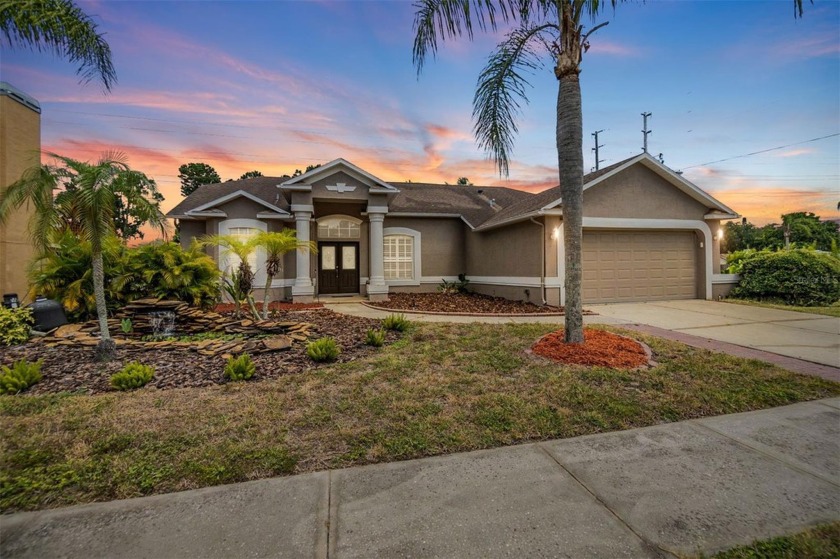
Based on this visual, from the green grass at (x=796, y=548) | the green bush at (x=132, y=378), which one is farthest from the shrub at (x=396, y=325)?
the green grass at (x=796, y=548)

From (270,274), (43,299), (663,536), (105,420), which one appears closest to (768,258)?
(663,536)

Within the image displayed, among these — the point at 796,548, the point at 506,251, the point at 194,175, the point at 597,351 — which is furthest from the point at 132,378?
the point at 194,175

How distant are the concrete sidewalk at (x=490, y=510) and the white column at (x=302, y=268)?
10490mm

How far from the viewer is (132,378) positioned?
4434 mm

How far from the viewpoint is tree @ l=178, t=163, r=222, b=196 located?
105 feet

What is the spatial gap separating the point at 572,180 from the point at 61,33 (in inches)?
353

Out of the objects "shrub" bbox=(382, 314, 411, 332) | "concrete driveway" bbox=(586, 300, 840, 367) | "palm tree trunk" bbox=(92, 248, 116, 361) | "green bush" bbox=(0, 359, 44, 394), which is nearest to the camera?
"green bush" bbox=(0, 359, 44, 394)

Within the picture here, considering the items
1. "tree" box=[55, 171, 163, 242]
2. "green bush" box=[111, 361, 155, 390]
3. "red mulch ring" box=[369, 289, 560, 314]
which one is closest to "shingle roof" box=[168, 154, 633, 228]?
"red mulch ring" box=[369, 289, 560, 314]

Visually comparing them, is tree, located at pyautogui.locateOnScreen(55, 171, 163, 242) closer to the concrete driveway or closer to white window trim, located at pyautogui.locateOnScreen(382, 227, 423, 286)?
white window trim, located at pyautogui.locateOnScreen(382, 227, 423, 286)

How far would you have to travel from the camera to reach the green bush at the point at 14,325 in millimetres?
6168

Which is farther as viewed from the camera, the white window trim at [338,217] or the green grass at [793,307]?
the white window trim at [338,217]

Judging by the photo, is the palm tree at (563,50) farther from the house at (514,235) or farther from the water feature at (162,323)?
the water feature at (162,323)

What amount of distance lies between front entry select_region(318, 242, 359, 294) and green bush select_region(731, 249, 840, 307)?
14.8 metres

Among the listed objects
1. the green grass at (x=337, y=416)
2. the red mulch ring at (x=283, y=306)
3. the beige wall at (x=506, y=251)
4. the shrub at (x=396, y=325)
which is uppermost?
the beige wall at (x=506, y=251)
